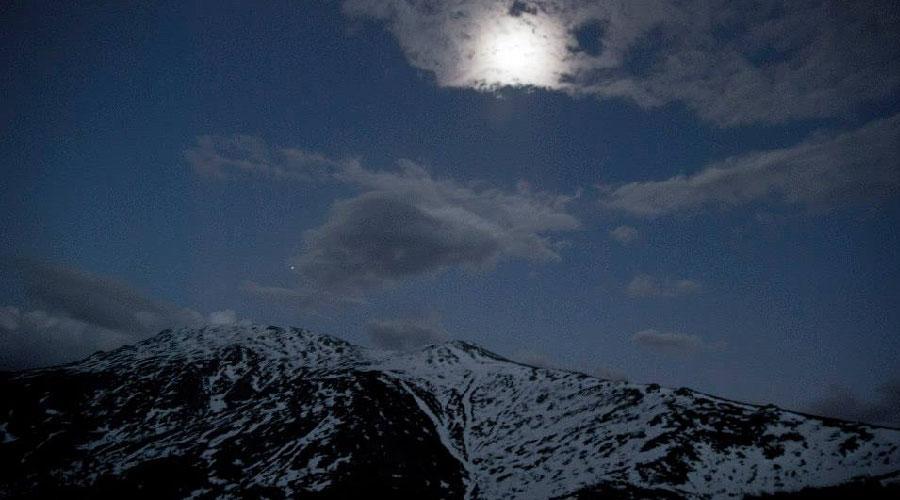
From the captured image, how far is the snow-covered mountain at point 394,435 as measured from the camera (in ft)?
208

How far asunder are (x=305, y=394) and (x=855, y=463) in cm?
12317

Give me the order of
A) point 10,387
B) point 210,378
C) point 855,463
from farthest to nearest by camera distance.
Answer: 1. point 210,378
2. point 10,387
3. point 855,463

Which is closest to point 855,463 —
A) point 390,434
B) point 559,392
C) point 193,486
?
point 559,392

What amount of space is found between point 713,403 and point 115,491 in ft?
412

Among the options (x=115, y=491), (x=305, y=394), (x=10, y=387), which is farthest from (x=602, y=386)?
(x=10, y=387)

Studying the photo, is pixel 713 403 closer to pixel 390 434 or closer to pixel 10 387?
pixel 390 434

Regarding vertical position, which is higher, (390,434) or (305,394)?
(305,394)

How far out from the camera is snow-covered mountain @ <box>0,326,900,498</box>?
63.2m

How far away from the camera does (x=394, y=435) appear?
103625 millimetres

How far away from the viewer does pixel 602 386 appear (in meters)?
110

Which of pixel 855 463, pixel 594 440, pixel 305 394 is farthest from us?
pixel 305 394

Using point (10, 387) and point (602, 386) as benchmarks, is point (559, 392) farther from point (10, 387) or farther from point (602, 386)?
point (10, 387)

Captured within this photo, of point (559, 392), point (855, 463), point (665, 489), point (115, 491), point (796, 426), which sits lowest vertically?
point (115, 491)

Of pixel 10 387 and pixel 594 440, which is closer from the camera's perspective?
pixel 594 440
